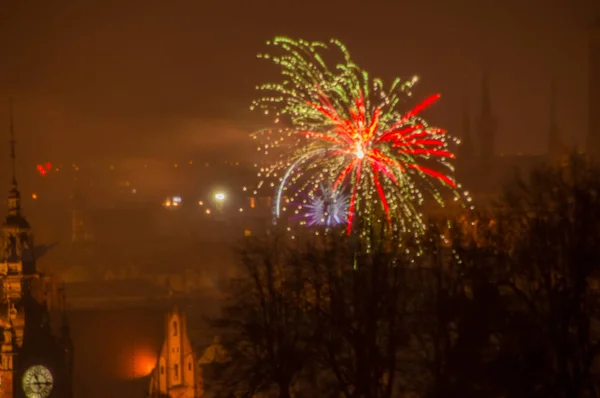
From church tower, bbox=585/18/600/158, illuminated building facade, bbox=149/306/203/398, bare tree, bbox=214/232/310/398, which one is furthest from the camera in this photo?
church tower, bbox=585/18/600/158

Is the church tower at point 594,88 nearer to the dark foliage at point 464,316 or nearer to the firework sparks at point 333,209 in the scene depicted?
the firework sparks at point 333,209

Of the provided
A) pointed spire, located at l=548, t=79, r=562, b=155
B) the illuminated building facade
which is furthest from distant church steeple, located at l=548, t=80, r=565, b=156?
the illuminated building facade

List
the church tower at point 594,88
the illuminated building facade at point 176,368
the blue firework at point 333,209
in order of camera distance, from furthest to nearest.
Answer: the church tower at point 594,88 < the illuminated building facade at point 176,368 < the blue firework at point 333,209

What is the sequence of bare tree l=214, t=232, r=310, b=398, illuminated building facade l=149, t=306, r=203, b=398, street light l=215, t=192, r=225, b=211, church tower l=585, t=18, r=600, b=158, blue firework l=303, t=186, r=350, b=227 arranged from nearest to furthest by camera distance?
bare tree l=214, t=232, r=310, b=398
blue firework l=303, t=186, r=350, b=227
illuminated building facade l=149, t=306, r=203, b=398
church tower l=585, t=18, r=600, b=158
street light l=215, t=192, r=225, b=211

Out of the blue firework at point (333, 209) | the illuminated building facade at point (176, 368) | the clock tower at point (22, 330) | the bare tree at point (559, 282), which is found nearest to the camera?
the bare tree at point (559, 282)

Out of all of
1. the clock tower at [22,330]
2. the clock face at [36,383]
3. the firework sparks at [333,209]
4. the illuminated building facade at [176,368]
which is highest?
the firework sparks at [333,209]

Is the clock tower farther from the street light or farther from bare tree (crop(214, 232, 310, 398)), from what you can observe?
the street light

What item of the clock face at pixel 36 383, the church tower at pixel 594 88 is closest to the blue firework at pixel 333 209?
the clock face at pixel 36 383
